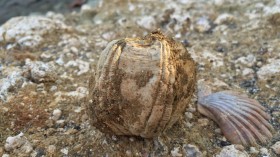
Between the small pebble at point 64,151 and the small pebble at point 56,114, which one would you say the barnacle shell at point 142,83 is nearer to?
the small pebble at point 64,151

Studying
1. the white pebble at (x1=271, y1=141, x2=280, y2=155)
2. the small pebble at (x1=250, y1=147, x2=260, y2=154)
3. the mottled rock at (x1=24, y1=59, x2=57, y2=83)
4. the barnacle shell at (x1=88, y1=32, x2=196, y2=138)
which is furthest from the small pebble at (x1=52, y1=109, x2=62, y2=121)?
the white pebble at (x1=271, y1=141, x2=280, y2=155)

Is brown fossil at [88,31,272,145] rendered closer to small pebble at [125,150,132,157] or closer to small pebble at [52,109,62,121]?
small pebble at [125,150,132,157]

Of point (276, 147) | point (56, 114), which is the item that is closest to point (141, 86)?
point (56, 114)

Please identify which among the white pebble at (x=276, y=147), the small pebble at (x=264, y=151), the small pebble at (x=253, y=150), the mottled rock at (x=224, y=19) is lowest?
the small pebble at (x=253, y=150)

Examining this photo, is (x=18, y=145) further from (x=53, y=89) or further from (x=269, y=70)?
(x=269, y=70)

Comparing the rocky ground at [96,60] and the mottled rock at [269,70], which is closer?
the rocky ground at [96,60]

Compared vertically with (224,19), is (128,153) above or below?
below

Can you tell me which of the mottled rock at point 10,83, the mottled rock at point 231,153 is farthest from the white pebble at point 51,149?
the mottled rock at point 231,153

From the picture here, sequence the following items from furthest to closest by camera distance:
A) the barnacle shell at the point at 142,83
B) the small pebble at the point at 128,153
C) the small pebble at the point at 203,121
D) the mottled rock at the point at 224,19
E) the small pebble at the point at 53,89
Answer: the mottled rock at the point at 224,19, the small pebble at the point at 53,89, the small pebble at the point at 203,121, the small pebble at the point at 128,153, the barnacle shell at the point at 142,83

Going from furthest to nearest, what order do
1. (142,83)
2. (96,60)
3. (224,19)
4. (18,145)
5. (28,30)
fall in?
1. (224,19)
2. (28,30)
3. (96,60)
4. (18,145)
5. (142,83)
